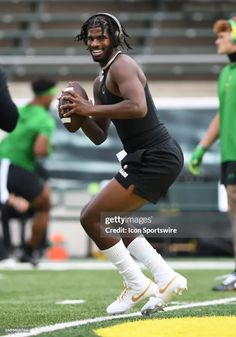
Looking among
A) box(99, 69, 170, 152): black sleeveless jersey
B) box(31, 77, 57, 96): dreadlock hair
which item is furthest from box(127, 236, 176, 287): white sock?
box(31, 77, 57, 96): dreadlock hair

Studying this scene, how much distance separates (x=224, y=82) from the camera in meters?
7.34

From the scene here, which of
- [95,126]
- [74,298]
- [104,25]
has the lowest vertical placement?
[74,298]

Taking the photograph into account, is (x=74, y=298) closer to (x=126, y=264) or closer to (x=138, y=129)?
(x=126, y=264)

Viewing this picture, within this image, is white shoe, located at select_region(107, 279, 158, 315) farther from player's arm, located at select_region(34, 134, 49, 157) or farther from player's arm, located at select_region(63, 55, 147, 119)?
player's arm, located at select_region(34, 134, 49, 157)

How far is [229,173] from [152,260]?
2188 mm

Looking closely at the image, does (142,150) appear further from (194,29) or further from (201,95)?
(194,29)

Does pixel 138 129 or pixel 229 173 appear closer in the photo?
pixel 138 129

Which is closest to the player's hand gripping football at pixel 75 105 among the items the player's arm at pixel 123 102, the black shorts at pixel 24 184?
the player's arm at pixel 123 102

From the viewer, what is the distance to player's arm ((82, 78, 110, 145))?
17.0 feet

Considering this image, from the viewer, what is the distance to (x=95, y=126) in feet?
17.0

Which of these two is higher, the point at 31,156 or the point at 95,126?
the point at 95,126

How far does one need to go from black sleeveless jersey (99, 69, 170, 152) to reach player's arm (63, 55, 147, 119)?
6.0 inches

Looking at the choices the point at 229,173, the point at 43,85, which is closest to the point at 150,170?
the point at 229,173

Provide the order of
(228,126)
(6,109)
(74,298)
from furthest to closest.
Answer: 1. (228,126)
2. (74,298)
3. (6,109)
